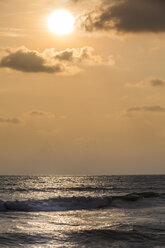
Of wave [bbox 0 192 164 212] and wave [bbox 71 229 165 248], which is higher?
wave [bbox 0 192 164 212]

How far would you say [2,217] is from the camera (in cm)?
2941

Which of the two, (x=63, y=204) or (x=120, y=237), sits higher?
(x=63, y=204)

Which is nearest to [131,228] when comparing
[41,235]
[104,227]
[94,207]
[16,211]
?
[104,227]

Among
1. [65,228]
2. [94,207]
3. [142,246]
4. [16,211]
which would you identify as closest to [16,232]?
[65,228]

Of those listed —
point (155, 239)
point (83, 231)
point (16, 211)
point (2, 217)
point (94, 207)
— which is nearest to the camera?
point (155, 239)

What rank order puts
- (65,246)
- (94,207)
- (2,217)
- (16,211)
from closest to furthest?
(65,246) → (2,217) → (16,211) → (94,207)

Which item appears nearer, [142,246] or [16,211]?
[142,246]

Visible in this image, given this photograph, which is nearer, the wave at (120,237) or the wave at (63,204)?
the wave at (120,237)

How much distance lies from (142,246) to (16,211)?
18026 mm

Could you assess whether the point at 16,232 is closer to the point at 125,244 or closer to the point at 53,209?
the point at 125,244

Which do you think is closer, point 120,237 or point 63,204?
point 120,237

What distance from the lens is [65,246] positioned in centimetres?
1892

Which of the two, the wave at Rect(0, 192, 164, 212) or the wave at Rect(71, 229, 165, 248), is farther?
the wave at Rect(0, 192, 164, 212)

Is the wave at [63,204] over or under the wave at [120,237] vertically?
over
